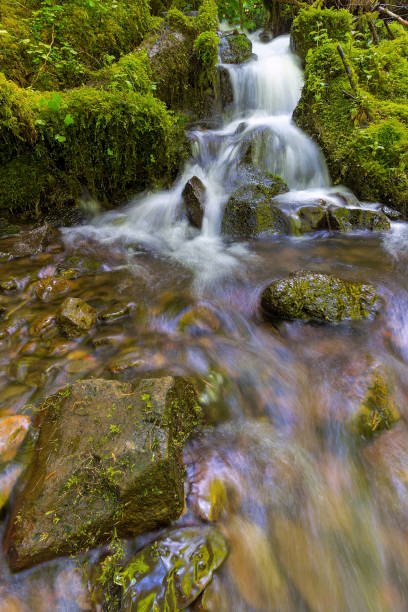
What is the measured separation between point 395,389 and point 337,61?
6.48 meters

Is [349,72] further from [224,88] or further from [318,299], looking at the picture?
[318,299]

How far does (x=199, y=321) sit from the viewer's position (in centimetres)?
315

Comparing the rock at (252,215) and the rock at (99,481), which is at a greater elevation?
the rock at (252,215)

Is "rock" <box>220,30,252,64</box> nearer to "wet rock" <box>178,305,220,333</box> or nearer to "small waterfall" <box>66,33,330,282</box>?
"small waterfall" <box>66,33,330,282</box>

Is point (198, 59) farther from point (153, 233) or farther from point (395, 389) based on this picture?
point (395, 389)

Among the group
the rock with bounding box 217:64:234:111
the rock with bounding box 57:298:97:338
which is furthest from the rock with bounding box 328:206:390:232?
the rock with bounding box 217:64:234:111

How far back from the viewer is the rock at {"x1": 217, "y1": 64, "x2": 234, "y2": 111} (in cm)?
738

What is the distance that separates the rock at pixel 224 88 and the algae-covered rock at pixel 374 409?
7664mm

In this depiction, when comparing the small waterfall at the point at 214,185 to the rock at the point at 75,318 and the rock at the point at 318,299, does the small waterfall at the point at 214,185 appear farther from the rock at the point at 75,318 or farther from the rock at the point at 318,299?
the rock at the point at 75,318

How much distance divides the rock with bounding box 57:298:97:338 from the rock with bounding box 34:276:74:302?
53cm

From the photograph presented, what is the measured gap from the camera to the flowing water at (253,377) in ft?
4.78

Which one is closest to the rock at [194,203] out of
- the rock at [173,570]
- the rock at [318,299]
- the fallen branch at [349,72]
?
Result: the rock at [318,299]

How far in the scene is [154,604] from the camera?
1.28 m

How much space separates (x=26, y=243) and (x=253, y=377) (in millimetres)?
3835
